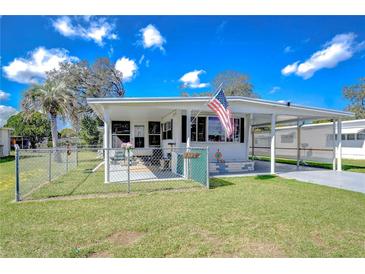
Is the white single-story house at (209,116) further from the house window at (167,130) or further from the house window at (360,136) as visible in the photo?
the house window at (360,136)

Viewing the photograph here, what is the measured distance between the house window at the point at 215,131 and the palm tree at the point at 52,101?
9930mm

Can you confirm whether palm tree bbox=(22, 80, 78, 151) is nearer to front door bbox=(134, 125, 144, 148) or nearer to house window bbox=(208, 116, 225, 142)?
front door bbox=(134, 125, 144, 148)

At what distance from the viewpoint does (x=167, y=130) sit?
13430 millimetres

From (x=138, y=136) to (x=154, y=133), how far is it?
3.50 ft

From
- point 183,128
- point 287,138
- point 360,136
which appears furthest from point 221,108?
point 287,138

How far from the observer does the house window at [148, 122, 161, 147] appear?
15742 millimetres

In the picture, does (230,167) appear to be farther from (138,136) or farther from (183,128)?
(138,136)

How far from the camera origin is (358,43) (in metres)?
19.1

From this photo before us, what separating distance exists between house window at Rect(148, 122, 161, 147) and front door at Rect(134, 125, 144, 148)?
48 centimetres

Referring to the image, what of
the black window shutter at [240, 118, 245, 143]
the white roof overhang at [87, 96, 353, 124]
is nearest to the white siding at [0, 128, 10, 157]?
the white roof overhang at [87, 96, 353, 124]

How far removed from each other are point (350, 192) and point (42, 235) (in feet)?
24.4

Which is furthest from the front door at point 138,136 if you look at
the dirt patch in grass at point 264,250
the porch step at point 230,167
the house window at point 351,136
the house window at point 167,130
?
the house window at point 351,136

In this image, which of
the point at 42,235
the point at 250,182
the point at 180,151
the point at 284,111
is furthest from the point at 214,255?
the point at 284,111
